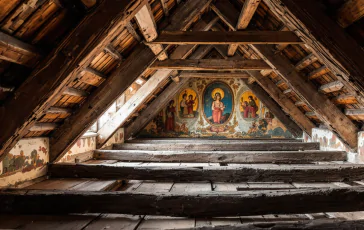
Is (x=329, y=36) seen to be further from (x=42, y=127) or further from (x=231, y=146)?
(x=231, y=146)

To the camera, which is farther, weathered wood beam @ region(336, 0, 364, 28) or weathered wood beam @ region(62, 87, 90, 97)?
weathered wood beam @ region(62, 87, 90, 97)

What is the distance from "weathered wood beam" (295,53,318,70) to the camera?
381cm

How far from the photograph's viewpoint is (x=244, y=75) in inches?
259

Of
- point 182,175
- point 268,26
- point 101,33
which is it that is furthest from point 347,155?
point 101,33

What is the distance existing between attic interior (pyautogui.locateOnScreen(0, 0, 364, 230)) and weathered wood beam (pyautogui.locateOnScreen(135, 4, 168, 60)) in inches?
1.0

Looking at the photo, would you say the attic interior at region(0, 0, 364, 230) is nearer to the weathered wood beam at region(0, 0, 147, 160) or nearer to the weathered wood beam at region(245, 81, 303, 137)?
the weathered wood beam at region(0, 0, 147, 160)

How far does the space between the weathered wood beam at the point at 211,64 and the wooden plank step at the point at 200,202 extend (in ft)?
8.98

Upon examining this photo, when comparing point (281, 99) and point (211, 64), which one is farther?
point (281, 99)

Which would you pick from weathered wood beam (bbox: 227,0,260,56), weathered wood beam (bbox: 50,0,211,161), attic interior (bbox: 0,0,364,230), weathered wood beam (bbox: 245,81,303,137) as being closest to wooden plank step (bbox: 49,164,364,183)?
attic interior (bbox: 0,0,364,230)

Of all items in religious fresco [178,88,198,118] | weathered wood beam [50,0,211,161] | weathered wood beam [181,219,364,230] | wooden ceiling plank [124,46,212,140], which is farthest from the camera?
religious fresco [178,88,198,118]

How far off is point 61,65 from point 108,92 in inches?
59.6

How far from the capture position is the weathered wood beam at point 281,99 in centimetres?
580

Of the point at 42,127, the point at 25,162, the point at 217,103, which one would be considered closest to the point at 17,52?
the point at 42,127

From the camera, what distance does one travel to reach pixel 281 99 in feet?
19.3
